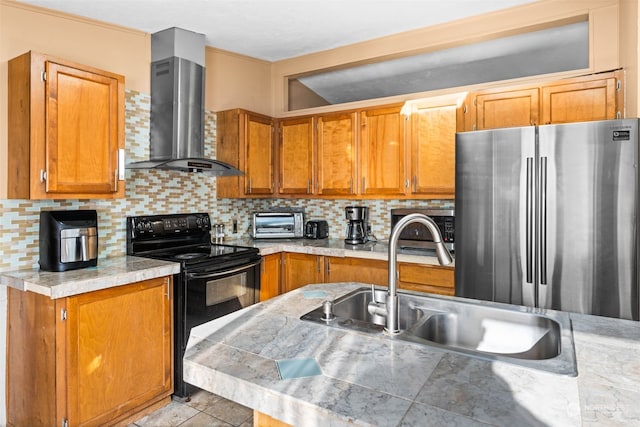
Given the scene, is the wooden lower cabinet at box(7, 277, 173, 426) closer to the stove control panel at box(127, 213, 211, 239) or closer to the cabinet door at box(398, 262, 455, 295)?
the stove control panel at box(127, 213, 211, 239)

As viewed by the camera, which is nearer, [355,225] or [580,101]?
[580,101]

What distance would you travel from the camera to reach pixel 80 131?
95.6 inches

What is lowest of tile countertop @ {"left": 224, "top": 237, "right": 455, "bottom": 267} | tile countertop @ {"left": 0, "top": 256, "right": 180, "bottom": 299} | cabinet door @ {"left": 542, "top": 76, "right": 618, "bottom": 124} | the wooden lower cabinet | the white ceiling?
the wooden lower cabinet

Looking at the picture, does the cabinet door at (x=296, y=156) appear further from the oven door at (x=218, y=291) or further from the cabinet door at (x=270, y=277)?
the oven door at (x=218, y=291)

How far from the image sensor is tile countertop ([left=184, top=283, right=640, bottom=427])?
833 mm

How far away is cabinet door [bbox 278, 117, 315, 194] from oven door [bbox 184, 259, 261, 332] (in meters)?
0.97

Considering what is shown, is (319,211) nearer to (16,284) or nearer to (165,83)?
(165,83)

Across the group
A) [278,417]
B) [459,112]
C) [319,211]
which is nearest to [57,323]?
[278,417]

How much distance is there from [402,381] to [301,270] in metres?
2.65

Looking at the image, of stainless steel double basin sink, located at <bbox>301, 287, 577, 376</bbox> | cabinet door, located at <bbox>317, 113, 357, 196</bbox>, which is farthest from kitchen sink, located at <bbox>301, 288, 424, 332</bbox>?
cabinet door, located at <bbox>317, 113, 357, 196</bbox>

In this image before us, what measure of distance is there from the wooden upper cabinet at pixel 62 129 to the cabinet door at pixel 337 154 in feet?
5.78

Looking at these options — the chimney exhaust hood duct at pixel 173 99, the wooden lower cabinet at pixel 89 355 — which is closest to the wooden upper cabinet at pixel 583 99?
the chimney exhaust hood duct at pixel 173 99

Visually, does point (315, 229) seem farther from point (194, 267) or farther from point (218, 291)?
point (194, 267)

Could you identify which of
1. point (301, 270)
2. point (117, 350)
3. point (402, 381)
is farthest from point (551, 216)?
point (117, 350)
